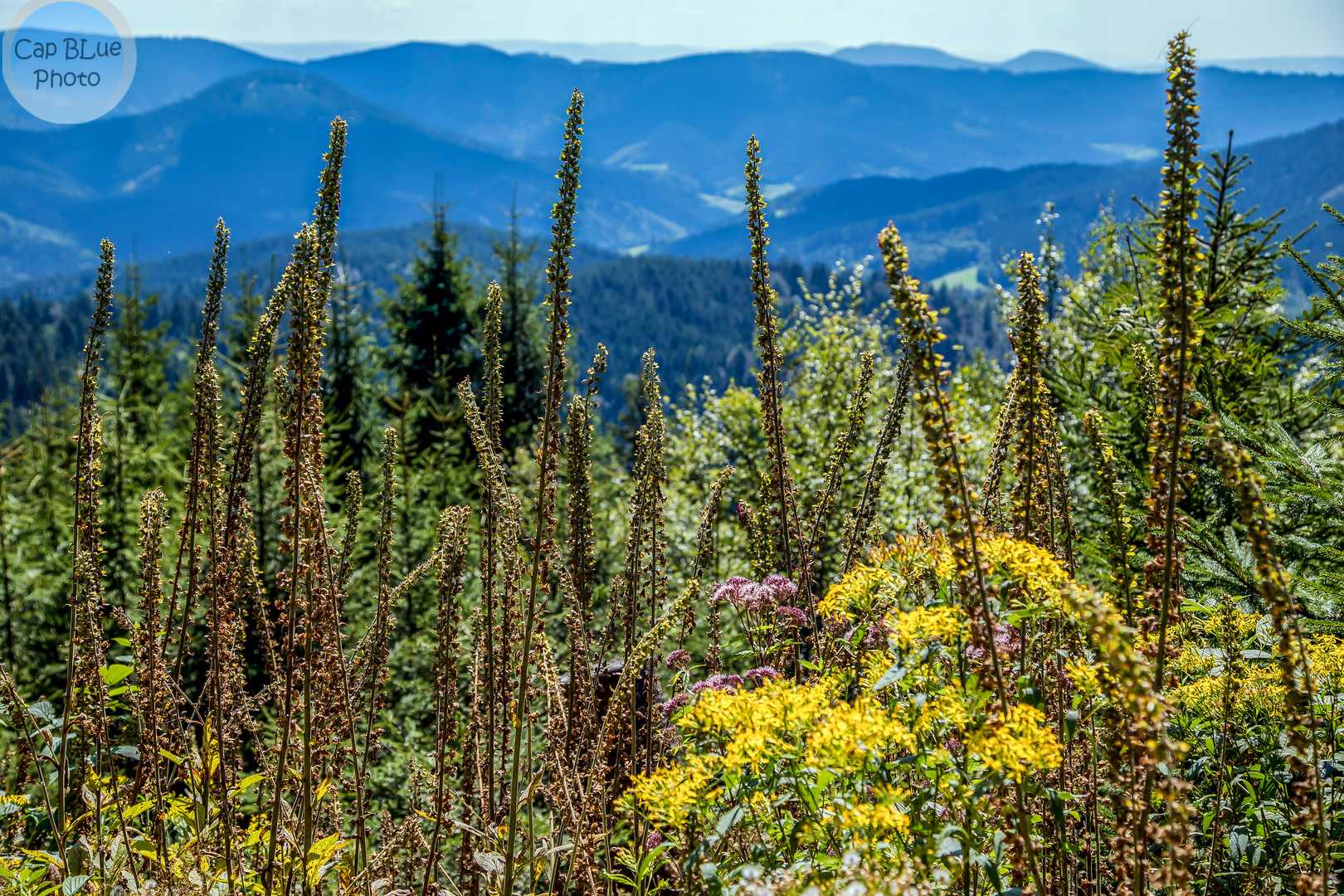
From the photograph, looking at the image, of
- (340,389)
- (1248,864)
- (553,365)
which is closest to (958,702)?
(553,365)

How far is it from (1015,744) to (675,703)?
212cm

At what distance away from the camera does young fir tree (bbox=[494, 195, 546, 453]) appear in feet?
61.6

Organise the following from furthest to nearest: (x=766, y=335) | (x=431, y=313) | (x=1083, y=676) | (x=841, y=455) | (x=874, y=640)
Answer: (x=431, y=313) → (x=841, y=455) → (x=766, y=335) → (x=874, y=640) → (x=1083, y=676)

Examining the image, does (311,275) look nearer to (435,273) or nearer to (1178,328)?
→ (1178,328)

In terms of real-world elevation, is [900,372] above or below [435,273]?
below

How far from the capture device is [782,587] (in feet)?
11.9

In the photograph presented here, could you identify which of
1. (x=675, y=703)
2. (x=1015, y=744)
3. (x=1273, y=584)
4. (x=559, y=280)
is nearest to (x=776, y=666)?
(x=675, y=703)

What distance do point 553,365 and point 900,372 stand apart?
2239 mm

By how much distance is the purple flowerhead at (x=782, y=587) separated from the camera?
362 cm

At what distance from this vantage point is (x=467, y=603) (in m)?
11.2

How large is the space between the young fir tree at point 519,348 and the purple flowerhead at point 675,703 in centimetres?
1369

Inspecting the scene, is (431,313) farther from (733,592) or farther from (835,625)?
(835,625)

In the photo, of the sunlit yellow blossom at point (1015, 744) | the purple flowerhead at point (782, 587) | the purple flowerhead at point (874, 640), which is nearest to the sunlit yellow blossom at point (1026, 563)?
the sunlit yellow blossom at point (1015, 744)

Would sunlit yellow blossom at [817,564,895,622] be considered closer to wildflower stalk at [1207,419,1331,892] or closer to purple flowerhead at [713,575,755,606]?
wildflower stalk at [1207,419,1331,892]
